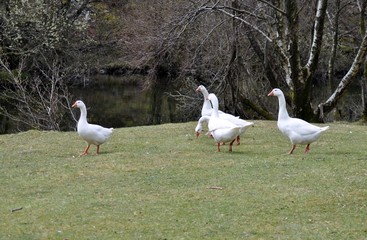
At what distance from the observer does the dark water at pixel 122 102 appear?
33.1m

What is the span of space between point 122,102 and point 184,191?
30007 millimetres

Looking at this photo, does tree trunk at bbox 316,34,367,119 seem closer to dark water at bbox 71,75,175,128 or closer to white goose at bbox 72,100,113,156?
dark water at bbox 71,75,175,128

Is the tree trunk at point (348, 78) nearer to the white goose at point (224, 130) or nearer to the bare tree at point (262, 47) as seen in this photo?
the bare tree at point (262, 47)

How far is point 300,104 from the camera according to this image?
22.2 meters

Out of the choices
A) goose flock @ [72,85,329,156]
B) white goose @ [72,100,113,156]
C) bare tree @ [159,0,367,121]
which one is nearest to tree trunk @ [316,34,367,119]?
bare tree @ [159,0,367,121]

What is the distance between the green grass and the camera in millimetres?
8125

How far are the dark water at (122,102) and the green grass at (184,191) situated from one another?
1584 centimetres

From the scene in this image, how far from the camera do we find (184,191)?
1010cm

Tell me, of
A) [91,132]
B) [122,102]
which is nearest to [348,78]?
[91,132]

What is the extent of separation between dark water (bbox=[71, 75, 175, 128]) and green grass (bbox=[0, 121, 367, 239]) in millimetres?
15842

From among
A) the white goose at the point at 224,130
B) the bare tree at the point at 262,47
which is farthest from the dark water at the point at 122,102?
the white goose at the point at 224,130

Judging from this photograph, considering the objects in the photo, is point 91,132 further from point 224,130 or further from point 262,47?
point 262,47

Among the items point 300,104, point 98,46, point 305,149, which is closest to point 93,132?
point 305,149

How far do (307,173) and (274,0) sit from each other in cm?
1222
